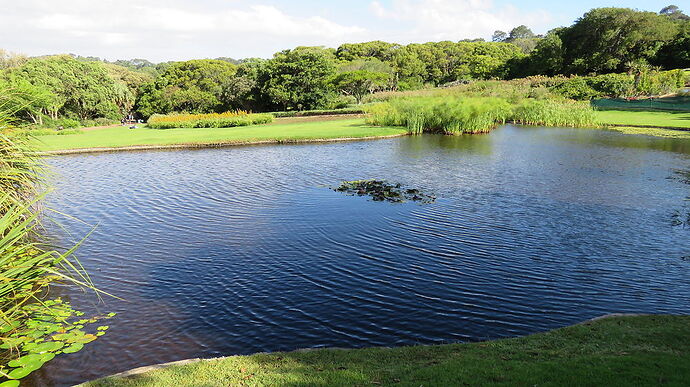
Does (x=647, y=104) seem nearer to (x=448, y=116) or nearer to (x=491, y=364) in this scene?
(x=448, y=116)

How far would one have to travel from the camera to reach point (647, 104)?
143 ft

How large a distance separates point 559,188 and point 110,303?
13.9 metres

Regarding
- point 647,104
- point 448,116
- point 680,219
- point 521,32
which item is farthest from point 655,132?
point 521,32

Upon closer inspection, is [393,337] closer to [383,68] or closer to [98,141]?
[98,141]

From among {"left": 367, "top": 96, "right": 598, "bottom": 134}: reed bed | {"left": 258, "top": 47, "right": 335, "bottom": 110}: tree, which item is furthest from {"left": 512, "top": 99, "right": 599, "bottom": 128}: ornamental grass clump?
{"left": 258, "top": 47, "right": 335, "bottom": 110}: tree

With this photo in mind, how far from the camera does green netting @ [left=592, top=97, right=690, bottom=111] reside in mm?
40562

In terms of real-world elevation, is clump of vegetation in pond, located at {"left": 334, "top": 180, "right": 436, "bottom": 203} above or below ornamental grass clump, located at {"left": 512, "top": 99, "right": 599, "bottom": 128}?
below

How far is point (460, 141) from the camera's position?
28281 mm

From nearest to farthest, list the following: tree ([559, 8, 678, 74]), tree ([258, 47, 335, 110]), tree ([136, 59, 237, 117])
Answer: tree ([258, 47, 335, 110])
tree ([559, 8, 678, 74])
tree ([136, 59, 237, 117])

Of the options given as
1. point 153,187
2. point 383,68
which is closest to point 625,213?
point 153,187

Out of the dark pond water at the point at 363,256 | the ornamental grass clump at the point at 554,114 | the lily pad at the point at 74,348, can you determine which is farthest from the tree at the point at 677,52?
the lily pad at the point at 74,348

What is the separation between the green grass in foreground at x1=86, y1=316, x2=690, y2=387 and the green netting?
42.3 metres

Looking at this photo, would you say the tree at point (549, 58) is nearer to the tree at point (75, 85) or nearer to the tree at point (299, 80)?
the tree at point (299, 80)

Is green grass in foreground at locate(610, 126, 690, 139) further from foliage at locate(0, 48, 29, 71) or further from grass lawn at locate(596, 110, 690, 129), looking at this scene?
foliage at locate(0, 48, 29, 71)
